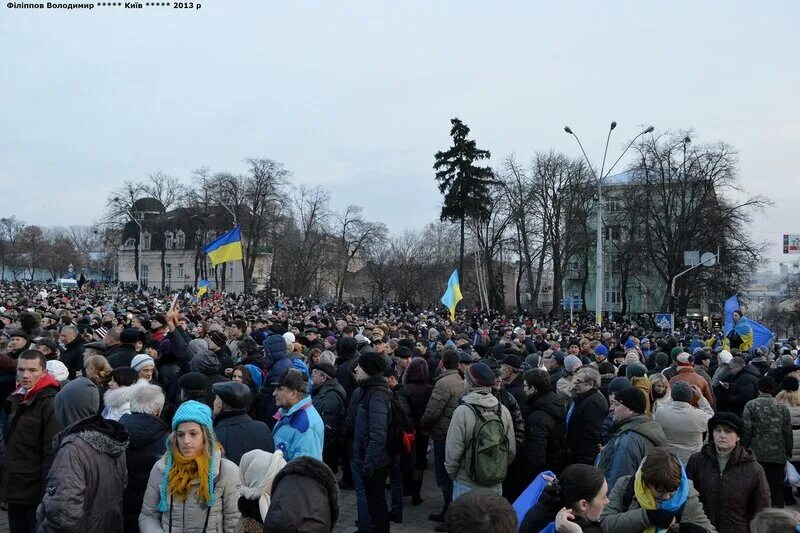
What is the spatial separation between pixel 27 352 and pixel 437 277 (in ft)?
212

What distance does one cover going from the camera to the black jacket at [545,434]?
21.3 ft

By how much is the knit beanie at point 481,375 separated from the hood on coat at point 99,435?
9.84ft

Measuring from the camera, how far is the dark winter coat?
24.5 feet

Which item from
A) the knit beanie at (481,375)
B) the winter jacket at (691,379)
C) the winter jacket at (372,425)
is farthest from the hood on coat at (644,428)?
the winter jacket at (691,379)

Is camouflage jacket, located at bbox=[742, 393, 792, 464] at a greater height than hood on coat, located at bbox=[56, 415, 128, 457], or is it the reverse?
hood on coat, located at bbox=[56, 415, 128, 457]

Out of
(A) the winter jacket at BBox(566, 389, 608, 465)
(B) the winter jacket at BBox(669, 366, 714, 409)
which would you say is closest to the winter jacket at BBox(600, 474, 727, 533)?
(A) the winter jacket at BBox(566, 389, 608, 465)

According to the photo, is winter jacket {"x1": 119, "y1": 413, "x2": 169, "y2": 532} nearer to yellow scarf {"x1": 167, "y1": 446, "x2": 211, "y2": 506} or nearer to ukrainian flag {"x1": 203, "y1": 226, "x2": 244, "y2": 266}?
yellow scarf {"x1": 167, "y1": 446, "x2": 211, "y2": 506}

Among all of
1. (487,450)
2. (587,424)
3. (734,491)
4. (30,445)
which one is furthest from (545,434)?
(30,445)

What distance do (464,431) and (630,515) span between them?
7.68 ft

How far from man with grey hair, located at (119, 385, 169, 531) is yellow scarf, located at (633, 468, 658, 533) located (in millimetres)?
3007

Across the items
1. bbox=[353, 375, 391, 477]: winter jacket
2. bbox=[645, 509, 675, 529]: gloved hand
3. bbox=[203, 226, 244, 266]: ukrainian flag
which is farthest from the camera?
bbox=[203, 226, 244, 266]: ukrainian flag

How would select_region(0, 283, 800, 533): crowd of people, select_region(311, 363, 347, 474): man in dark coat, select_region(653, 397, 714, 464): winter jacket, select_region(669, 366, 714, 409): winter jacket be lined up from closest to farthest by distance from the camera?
1. select_region(0, 283, 800, 533): crowd of people
2. select_region(653, 397, 714, 464): winter jacket
3. select_region(311, 363, 347, 474): man in dark coat
4. select_region(669, 366, 714, 409): winter jacket

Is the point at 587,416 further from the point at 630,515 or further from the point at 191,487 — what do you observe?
the point at 191,487

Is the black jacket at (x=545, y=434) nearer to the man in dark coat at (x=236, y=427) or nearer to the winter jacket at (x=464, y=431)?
the winter jacket at (x=464, y=431)
